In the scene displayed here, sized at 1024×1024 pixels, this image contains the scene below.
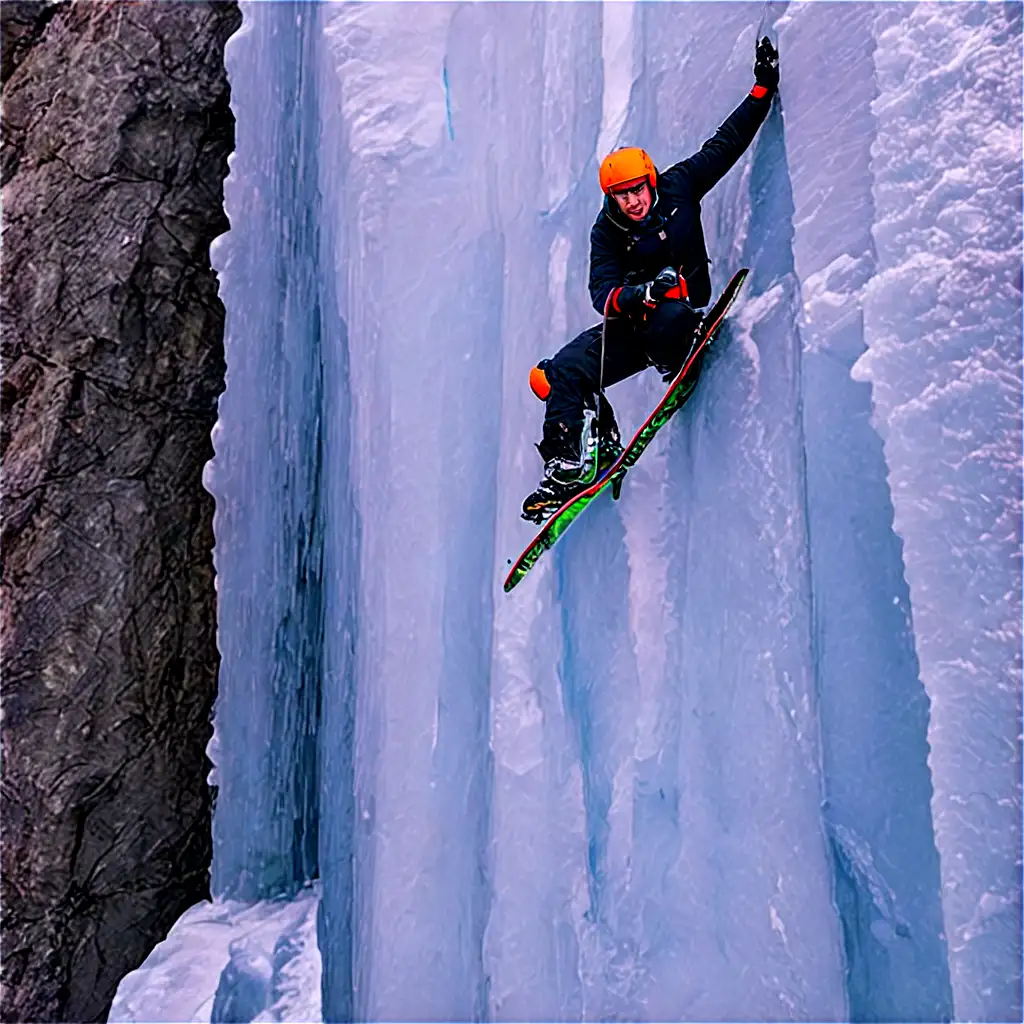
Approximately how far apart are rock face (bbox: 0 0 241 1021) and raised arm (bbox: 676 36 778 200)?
308 centimetres

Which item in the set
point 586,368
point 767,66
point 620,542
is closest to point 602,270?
point 586,368

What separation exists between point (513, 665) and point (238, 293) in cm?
225

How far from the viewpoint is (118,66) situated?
4938 mm

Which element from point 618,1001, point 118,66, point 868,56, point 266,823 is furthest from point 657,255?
point 118,66

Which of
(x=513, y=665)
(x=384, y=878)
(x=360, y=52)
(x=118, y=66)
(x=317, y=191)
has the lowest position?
(x=384, y=878)

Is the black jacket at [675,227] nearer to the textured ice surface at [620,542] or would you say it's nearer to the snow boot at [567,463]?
the textured ice surface at [620,542]

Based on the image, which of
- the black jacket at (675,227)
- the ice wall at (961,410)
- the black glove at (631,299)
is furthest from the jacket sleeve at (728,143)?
the ice wall at (961,410)

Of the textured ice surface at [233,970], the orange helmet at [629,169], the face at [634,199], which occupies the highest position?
the orange helmet at [629,169]

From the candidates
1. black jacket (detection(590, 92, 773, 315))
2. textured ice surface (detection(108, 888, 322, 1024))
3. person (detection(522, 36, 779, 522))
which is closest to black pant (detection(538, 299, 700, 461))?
person (detection(522, 36, 779, 522))

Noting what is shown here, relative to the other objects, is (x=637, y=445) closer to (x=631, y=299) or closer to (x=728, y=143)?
(x=631, y=299)

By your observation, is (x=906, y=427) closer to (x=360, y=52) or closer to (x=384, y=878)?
(x=384, y=878)

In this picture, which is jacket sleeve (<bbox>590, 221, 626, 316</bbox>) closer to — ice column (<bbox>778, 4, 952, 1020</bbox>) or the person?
the person

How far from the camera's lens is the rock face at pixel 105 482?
4656mm

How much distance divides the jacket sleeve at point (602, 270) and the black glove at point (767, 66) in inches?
23.4
